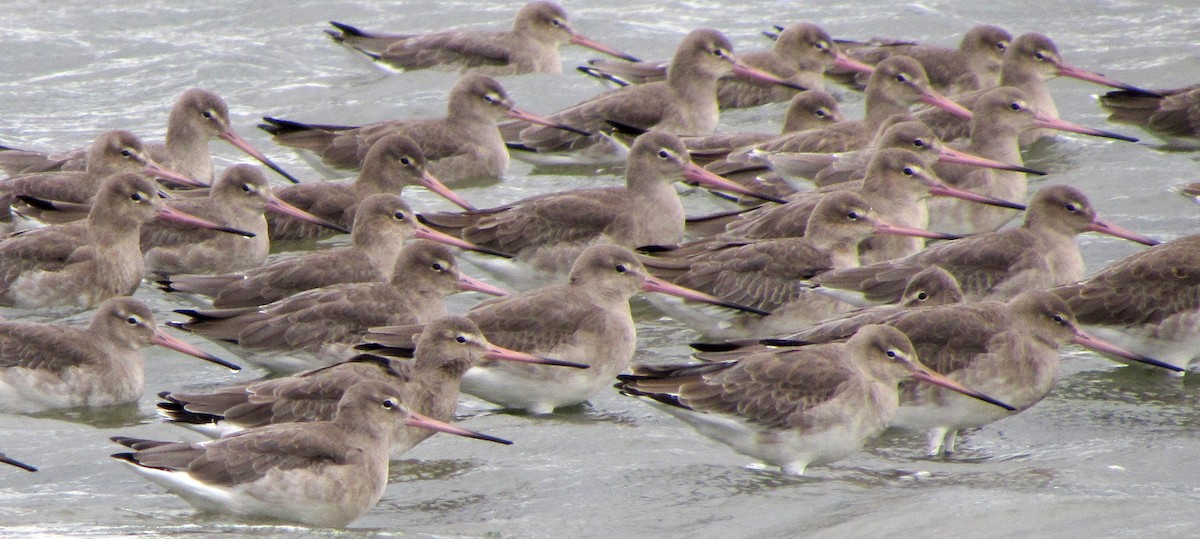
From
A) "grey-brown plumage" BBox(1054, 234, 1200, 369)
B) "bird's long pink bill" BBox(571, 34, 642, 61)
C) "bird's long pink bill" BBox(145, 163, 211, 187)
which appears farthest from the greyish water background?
"bird's long pink bill" BBox(145, 163, 211, 187)

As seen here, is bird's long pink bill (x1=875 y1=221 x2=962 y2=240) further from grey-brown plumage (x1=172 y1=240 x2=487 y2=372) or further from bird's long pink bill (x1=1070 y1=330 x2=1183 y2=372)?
grey-brown plumage (x1=172 y1=240 x2=487 y2=372)

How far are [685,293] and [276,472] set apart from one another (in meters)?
3.49

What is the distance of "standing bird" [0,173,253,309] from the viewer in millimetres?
11734

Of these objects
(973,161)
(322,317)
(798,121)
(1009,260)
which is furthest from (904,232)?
(322,317)

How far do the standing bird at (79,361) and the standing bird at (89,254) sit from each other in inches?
58.6

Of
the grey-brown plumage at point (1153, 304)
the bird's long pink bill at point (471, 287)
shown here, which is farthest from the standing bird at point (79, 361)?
the grey-brown plumage at point (1153, 304)

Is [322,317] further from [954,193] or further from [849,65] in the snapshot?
[849,65]

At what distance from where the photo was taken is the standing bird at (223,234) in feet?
41.6

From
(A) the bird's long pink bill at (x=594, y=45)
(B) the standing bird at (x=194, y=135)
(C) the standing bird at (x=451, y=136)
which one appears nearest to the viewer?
(B) the standing bird at (x=194, y=135)

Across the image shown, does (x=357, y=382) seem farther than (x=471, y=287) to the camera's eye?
No

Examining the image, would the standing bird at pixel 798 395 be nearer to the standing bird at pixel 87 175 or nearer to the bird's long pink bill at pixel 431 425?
the bird's long pink bill at pixel 431 425

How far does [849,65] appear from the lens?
1694 centimetres

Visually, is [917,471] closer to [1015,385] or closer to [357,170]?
[1015,385]

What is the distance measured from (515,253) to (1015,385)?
14.1ft
